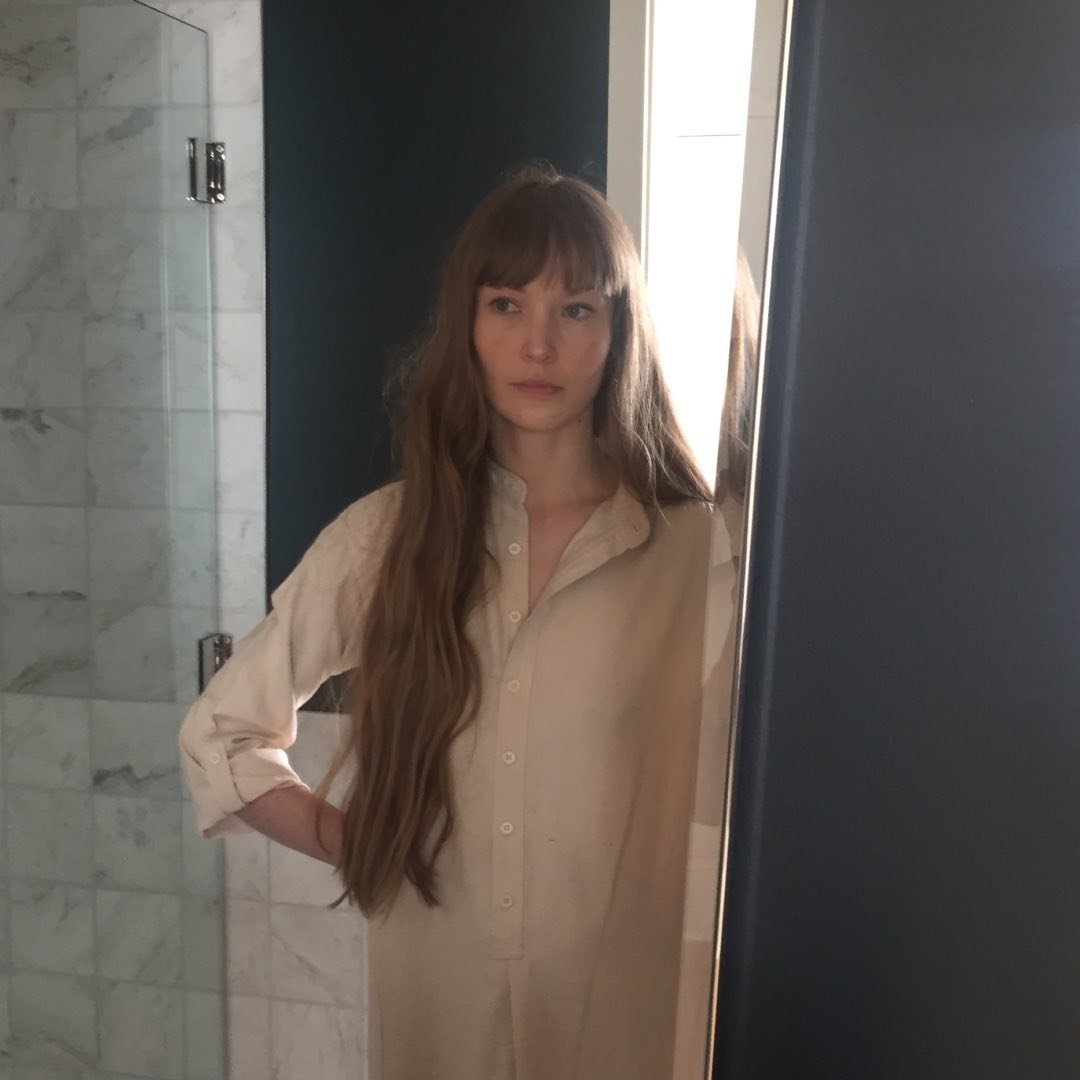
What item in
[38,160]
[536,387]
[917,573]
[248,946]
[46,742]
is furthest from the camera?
[46,742]

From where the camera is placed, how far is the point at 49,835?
3.50 ft

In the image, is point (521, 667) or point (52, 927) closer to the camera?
point (521, 667)

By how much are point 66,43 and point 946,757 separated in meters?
0.90

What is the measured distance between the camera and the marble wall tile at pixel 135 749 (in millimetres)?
872

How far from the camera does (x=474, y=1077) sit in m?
0.78

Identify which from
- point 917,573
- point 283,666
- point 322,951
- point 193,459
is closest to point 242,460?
point 193,459

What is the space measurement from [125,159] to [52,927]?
0.76 m

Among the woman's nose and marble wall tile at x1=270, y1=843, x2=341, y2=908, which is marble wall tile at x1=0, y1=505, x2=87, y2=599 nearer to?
marble wall tile at x1=270, y1=843, x2=341, y2=908

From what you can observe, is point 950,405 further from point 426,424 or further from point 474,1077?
point 474,1077

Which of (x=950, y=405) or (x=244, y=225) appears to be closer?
(x=950, y=405)

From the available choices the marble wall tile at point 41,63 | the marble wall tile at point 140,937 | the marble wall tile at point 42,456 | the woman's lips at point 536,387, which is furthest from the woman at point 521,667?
the marble wall tile at point 41,63

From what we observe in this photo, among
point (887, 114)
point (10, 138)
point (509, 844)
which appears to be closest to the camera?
point (887, 114)

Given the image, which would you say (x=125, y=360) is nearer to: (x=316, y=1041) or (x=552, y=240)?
(x=552, y=240)

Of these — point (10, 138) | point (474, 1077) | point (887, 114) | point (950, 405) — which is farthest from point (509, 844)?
point (10, 138)
